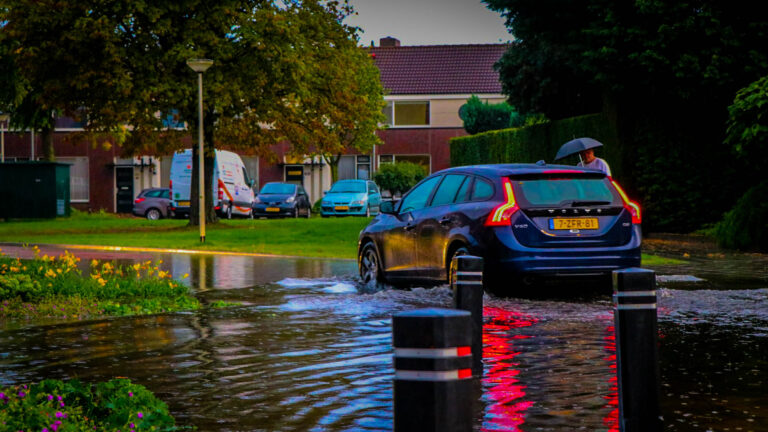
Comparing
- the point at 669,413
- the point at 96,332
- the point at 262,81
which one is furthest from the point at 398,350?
the point at 262,81

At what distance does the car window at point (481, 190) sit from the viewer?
12258 millimetres

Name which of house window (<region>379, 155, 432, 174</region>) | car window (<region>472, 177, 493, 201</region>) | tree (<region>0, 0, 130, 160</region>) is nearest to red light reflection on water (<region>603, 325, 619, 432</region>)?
car window (<region>472, 177, 493, 201</region>)

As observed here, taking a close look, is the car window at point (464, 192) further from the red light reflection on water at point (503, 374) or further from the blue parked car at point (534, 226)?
the red light reflection on water at point (503, 374)

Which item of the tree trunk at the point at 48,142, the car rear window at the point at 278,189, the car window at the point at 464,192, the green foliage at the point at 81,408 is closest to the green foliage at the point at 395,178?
the car rear window at the point at 278,189

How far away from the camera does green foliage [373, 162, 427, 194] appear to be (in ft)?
185

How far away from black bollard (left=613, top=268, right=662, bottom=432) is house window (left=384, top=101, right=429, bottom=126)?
57439 millimetres

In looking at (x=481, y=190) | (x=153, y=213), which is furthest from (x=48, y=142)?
(x=481, y=190)

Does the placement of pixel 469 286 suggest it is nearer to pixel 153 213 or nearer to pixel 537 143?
pixel 537 143

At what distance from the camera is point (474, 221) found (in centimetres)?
1209

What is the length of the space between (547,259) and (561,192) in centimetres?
79

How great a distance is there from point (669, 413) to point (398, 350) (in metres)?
3.05

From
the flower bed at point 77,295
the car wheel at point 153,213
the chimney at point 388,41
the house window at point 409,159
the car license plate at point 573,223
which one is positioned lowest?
the flower bed at point 77,295

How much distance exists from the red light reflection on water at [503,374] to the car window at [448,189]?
1.90m

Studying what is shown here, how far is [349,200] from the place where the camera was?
46.6m
